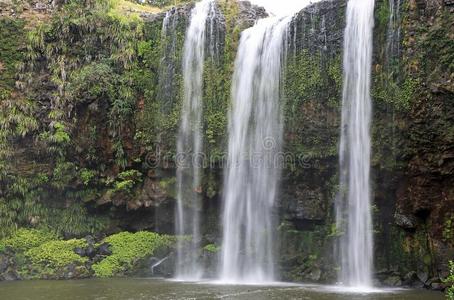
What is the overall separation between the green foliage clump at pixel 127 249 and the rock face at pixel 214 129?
0.57 metres

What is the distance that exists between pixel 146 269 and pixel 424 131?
383 inches

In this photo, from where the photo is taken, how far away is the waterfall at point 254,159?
656 inches

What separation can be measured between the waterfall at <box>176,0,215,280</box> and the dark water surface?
2429 mm

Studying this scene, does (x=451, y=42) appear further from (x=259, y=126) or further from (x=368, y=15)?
(x=259, y=126)

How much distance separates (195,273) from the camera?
683 inches

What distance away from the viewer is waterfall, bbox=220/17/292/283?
16656 mm

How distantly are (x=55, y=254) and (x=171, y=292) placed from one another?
20.6ft

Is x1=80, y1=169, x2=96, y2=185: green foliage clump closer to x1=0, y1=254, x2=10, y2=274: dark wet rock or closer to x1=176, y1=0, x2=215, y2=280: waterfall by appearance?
x1=176, y1=0, x2=215, y2=280: waterfall

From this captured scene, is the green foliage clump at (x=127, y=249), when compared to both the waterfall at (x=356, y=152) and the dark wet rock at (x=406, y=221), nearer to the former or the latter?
the waterfall at (x=356, y=152)

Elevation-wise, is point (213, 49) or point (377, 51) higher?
point (213, 49)

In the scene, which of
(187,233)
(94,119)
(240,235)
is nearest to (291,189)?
(240,235)

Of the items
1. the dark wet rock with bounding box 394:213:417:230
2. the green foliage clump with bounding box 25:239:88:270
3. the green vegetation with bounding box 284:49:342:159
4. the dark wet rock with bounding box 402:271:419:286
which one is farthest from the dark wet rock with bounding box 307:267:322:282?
the green foliage clump with bounding box 25:239:88:270

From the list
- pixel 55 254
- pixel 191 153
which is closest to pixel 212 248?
pixel 191 153

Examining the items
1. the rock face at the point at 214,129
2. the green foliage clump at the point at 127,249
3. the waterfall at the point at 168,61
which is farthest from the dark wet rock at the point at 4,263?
the waterfall at the point at 168,61
